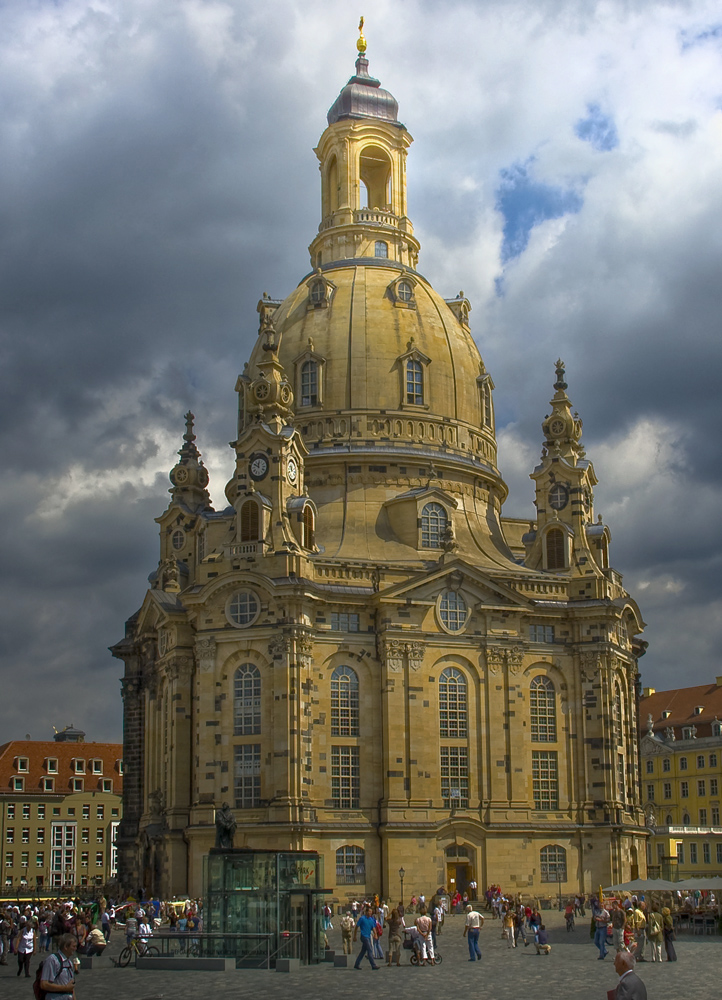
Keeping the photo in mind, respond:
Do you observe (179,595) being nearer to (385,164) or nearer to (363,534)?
(363,534)

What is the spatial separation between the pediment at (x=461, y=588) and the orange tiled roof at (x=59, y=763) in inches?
1845

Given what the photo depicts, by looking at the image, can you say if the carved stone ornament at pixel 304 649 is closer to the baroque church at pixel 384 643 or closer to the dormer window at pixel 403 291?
the baroque church at pixel 384 643

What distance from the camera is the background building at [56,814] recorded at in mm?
105500

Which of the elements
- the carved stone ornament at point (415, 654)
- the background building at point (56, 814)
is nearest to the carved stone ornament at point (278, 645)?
the carved stone ornament at point (415, 654)

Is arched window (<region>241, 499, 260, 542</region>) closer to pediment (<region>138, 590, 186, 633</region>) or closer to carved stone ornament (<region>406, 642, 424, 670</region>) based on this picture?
pediment (<region>138, 590, 186, 633</region>)

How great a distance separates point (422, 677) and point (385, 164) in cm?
3814

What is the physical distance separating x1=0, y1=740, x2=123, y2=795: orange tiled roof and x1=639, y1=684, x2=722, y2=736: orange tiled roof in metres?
44.6

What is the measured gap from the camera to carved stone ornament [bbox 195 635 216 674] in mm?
72938

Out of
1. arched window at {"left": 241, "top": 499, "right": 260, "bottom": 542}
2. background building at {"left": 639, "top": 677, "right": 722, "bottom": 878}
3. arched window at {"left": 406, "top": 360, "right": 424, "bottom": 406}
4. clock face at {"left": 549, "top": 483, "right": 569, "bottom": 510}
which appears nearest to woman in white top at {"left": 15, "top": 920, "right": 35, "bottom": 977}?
arched window at {"left": 241, "top": 499, "right": 260, "bottom": 542}

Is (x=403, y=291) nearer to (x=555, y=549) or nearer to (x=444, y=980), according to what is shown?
(x=555, y=549)

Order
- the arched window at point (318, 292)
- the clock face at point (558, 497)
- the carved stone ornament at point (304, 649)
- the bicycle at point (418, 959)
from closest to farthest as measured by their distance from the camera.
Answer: the bicycle at point (418, 959), the carved stone ornament at point (304, 649), the clock face at point (558, 497), the arched window at point (318, 292)

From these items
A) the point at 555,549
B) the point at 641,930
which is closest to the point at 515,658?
the point at 555,549

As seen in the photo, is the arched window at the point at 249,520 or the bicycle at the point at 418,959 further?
the arched window at the point at 249,520

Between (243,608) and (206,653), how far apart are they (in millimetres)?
3082
